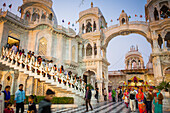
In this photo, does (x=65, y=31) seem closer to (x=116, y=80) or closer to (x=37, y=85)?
(x=37, y=85)

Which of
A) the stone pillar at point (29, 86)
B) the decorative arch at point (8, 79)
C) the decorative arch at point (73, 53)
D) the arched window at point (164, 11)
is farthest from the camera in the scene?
the arched window at point (164, 11)

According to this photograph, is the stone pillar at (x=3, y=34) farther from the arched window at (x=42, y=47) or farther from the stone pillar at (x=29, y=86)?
the stone pillar at (x=29, y=86)

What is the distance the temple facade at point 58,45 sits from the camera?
434 inches

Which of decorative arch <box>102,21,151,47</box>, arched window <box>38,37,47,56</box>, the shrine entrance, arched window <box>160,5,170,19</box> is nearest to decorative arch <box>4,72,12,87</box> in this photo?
arched window <box>38,37,47,56</box>

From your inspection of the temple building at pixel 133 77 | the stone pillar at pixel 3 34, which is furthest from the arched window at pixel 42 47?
the temple building at pixel 133 77

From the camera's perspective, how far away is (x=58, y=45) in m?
17.3

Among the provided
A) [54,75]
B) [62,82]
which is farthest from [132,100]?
[54,75]

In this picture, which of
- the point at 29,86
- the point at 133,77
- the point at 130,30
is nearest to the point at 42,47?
the point at 29,86

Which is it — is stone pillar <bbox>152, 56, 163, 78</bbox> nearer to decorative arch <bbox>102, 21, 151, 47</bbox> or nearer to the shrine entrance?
decorative arch <bbox>102, 21, 151, 47</bbox>

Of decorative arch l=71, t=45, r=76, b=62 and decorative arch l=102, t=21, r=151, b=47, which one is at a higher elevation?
decorative arch l=102, t=21, r=151, b=47

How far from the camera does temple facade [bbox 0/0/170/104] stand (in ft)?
36.1

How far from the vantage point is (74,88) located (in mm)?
11336

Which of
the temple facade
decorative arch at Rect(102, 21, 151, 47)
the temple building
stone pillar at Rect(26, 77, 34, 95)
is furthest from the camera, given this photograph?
the temple building

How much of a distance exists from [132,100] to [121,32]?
46.4 feet
